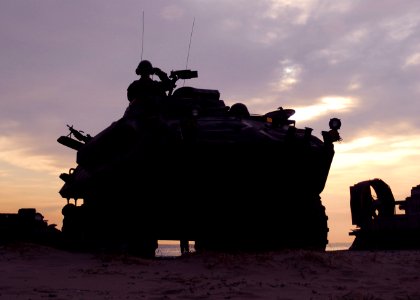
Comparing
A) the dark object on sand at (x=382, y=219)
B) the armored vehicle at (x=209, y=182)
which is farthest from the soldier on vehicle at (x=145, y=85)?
the dark object on sand at (x=382, y=219)

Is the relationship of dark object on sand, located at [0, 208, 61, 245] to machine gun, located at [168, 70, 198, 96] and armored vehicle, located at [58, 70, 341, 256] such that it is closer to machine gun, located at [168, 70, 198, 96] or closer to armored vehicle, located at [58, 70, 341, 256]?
armored vehicle, located at [58, 70, 341, 256]

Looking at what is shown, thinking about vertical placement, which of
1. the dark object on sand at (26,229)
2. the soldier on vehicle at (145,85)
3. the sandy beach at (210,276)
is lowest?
the sandy beach at (210,276)

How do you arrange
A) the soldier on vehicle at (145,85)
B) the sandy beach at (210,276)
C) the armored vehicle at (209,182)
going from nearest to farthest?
the sandy beach at (210,276)
the armored vehicle at (209,182)
the soldier on vehicle at (145,85)

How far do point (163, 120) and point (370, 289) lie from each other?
17.1ft

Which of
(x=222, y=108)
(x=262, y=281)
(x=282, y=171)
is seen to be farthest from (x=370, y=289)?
(x=222, y=108)

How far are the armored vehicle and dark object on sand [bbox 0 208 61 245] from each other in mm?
1785

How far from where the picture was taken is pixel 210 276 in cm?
790

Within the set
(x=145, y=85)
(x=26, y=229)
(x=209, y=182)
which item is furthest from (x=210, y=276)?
(x=145, y=85)

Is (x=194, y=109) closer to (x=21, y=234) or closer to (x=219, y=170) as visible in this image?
(x=219, y=170)

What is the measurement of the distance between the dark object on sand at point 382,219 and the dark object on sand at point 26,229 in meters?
7.31

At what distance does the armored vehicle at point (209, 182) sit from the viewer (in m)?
10.4

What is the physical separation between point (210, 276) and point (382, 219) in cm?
839

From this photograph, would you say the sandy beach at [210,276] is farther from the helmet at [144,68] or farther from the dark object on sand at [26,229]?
the helmet at [144,68]

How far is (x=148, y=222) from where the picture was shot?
35.0 feet
